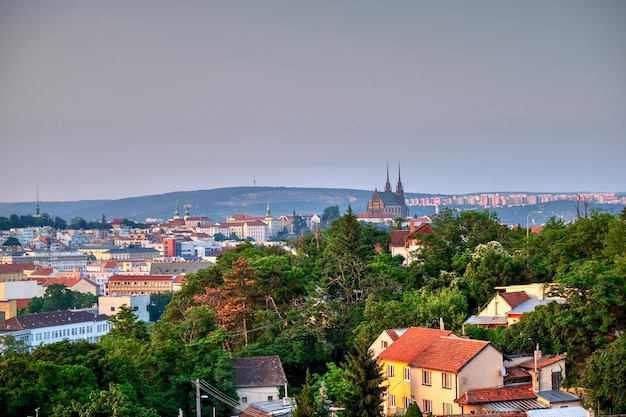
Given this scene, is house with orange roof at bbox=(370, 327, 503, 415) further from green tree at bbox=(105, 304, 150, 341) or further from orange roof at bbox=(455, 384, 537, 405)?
green tree at bbox=(105, 304, 150, 341)

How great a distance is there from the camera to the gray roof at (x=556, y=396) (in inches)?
1088

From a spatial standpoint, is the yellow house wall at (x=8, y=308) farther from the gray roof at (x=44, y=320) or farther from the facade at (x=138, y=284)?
the facade at (x=138, y=284)

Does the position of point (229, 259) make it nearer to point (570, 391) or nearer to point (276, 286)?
point (276, 286)

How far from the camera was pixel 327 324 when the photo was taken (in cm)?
3950

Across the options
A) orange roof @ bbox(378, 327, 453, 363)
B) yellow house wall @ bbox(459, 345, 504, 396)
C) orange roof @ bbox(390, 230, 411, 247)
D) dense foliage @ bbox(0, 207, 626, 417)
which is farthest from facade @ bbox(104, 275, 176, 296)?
yellow house wall @ bbox(459, 345, 504, 396)

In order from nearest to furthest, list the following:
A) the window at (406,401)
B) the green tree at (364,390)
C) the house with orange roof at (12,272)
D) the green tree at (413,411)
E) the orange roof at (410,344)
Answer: the green tree at (364,390)
the green tree at (413,411)
the window at (406,401)
the orange roof at (410,344)
the house with orange roof at (12,272)

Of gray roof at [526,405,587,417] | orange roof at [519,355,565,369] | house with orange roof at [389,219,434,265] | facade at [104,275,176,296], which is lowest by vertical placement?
facade at [104,275,176,296]

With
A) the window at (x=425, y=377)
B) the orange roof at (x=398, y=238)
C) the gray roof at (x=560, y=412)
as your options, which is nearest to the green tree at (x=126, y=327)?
the window at (x=425, y=377)

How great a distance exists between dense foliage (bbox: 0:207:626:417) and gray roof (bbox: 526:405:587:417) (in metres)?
2.53

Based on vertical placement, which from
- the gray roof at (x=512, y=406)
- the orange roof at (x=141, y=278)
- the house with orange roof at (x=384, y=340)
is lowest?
the orange roof at (x=141, y=278)

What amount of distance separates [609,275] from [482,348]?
23.3ft

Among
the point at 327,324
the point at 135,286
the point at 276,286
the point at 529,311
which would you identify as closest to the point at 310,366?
the point at 327,324

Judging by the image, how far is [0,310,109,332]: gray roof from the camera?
254 feet

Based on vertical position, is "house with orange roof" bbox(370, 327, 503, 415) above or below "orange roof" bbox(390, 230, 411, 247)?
below
